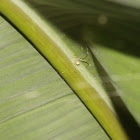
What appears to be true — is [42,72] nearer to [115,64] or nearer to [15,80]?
[15,80]

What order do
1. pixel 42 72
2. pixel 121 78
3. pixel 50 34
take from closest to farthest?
pixel 121 78
pixel 50 34
pixel 42 72

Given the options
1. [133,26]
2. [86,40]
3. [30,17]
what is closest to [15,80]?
[30,17]

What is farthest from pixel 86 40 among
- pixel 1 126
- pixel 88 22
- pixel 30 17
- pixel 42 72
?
pixel 1 126

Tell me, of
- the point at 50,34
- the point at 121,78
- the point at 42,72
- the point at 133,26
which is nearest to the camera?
the point at 133,26

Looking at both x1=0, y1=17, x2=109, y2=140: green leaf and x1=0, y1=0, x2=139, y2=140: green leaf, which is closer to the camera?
x1=0, y1=0, x2=139, y2=140: green leaf

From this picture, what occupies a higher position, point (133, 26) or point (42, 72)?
point (133, 26)

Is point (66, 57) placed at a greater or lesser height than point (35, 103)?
greater

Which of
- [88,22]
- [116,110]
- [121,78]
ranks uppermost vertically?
[88,22]

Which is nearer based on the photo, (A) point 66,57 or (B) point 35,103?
(A) point 66,57

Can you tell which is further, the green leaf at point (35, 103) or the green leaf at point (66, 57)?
the green leaf at point (35, 103)

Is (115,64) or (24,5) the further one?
(24,5)
